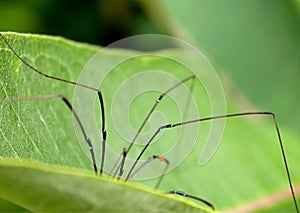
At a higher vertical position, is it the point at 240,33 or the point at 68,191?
the point at 240,33

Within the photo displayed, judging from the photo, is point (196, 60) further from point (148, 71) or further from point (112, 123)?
point (112, 123)

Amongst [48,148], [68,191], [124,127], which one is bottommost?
[68,191]

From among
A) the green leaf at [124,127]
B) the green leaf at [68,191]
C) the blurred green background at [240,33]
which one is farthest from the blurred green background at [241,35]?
the green leaf at [68,191]

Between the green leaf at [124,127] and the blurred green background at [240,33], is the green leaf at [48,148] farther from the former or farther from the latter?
the blurred green background at [240,33]

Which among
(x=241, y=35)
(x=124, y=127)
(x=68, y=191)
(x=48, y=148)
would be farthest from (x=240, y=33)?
(x=68, y=191)

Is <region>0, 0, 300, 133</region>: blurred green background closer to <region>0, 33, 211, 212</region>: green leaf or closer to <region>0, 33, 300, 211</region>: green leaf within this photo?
<region>0, 33, 300, 211</region>: green leaf

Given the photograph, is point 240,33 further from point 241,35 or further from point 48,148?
point 48,148

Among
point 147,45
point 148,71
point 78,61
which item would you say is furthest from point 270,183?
point 147,45
